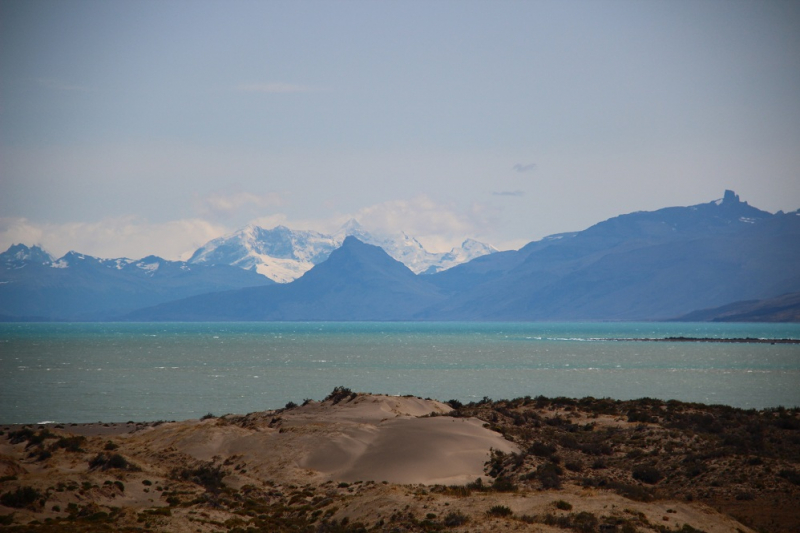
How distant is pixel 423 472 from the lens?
36469 millimetres

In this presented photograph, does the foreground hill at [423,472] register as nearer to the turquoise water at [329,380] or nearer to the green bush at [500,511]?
the green bush at [500,511]

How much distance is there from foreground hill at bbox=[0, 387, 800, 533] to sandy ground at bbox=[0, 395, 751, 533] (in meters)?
0.09

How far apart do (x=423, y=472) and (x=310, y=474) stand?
205 inches

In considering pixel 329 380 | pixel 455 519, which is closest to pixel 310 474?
pixel 455 519

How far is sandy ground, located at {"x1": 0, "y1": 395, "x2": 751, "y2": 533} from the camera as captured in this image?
84.7 feet

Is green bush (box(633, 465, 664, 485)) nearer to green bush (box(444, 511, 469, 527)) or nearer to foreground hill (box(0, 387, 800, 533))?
foreground hill (box(0, 387, 800, 533))

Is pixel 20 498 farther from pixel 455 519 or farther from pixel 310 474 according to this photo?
pixel 455 519

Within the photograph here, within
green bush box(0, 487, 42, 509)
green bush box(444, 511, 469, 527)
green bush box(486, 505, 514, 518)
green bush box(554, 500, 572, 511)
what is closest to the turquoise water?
green bush box(0, 487, 42, 509)

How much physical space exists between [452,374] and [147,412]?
153 feet

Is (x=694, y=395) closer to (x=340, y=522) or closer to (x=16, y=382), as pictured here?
(x=340, y=522)

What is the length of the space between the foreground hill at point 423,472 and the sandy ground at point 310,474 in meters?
0.09

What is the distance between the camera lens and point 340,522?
1056 inches

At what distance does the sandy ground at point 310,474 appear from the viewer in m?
25.8

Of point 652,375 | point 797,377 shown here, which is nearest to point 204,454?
point 652,375
